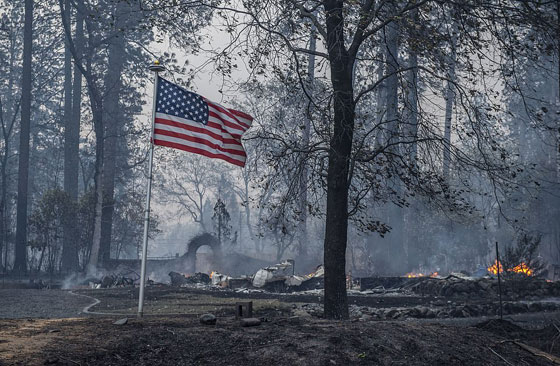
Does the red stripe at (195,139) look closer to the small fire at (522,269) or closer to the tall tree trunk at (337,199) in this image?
the tall tree trunk at (337,199)

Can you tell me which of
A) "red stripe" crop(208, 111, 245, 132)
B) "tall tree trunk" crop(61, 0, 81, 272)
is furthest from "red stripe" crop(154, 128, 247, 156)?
"tall tree trunk" crop(61, 0, 81, 272)

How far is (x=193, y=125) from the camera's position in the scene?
1058 cm

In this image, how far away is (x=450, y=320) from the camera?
44.2 feet

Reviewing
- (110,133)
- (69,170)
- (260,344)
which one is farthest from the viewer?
(69,170)

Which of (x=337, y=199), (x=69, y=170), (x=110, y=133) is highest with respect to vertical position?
(x=110, y=133)

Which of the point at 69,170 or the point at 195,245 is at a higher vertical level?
the point at 69,170

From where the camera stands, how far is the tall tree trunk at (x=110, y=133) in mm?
34812

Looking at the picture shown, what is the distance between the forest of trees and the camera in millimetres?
10789

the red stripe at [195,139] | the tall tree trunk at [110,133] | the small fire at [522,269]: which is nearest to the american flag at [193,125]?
the red stripe at [195,139]

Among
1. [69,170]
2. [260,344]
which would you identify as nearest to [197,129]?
[260,344]

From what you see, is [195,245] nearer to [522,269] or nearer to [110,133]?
[110,133]

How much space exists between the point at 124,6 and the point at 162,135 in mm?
33661

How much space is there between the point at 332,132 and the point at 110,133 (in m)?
30.2

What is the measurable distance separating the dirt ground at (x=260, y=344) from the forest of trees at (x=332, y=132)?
96.7 inches
